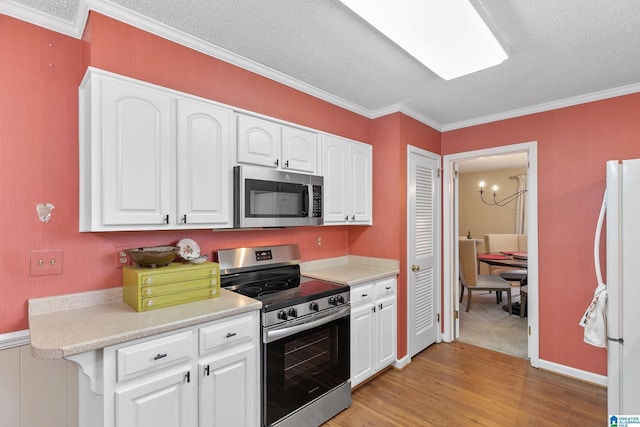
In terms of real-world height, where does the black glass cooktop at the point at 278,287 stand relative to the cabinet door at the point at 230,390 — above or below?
above

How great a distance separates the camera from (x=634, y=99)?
2.61m

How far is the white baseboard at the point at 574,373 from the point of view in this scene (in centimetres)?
270

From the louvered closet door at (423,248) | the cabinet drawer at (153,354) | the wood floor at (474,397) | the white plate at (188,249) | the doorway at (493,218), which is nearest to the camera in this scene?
the cabinet drawer at (153,354)

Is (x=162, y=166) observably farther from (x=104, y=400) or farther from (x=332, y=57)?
(x=332, y=57)

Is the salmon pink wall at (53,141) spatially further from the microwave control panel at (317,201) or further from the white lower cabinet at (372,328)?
the white lower cabinet at (372,328)

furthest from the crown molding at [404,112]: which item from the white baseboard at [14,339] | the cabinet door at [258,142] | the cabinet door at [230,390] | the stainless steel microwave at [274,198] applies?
the white baseboard at [14,339]

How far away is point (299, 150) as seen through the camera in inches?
96.8

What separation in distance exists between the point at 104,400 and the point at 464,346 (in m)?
3.37

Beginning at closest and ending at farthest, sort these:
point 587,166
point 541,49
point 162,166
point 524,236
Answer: point 162,166 < point 541,49 < point 587,166 < point 524,236

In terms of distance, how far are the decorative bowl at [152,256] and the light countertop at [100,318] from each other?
252 mm

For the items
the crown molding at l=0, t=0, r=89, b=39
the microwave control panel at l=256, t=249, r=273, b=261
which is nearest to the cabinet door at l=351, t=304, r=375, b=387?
the microwave control panel at l=256, t=249, r=273, b=261

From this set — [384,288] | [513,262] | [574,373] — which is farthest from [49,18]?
[513,262]

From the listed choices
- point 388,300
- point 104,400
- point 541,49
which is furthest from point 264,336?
point 541,49

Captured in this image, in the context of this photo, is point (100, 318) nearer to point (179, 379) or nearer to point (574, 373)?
point (179, 379)
